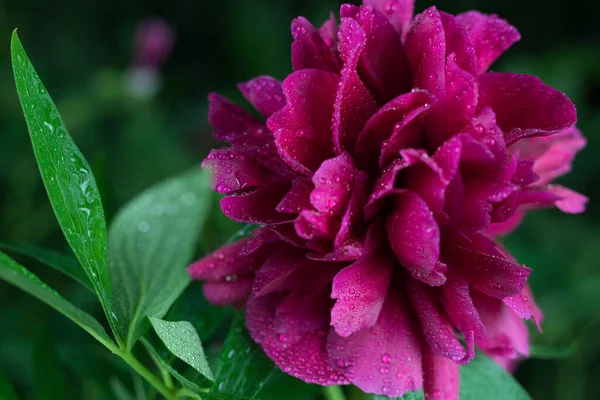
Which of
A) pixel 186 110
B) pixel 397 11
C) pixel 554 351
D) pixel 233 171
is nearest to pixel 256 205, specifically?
pixel 233 171

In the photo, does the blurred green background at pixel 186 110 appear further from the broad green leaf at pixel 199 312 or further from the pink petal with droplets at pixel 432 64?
the pink petal with droplets at pixel 432 64

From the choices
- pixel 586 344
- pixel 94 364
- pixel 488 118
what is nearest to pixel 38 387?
pixel 94 364

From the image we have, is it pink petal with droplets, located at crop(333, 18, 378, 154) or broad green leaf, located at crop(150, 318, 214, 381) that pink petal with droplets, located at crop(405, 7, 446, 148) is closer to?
pink petal with droplets, located at crop(333, 18, 378, 154)

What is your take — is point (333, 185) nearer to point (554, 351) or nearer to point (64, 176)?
point (64, 176)

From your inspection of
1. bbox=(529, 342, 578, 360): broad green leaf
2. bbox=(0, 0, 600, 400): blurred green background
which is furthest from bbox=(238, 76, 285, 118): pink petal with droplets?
bbox=(0, 0, 600, 400): blurred green background

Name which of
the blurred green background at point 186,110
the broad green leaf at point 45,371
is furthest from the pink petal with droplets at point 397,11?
the blurred green background at point 186,110

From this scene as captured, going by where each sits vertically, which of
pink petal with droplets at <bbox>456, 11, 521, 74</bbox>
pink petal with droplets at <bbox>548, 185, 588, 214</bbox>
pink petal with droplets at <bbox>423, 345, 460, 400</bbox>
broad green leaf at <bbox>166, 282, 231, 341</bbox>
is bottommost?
pink petal with droplets at <bbox>423, 345, 460, 400</bbox>
